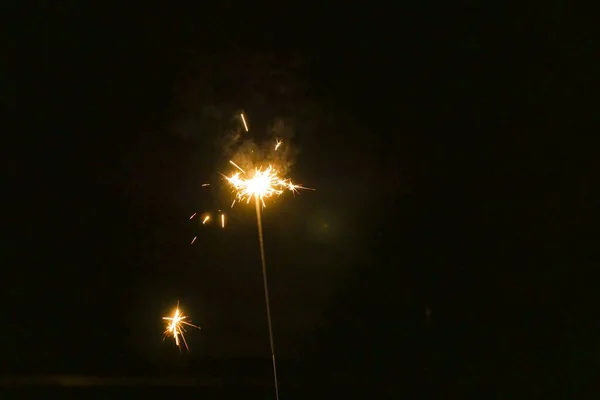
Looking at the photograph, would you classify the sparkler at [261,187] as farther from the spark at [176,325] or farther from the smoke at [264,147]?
the spark at [176,325]

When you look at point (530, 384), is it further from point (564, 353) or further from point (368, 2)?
point (368, 2)

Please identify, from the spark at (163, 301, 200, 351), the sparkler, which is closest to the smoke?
the sparkler

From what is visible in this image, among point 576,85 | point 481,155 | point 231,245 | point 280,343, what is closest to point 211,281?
point 231,245

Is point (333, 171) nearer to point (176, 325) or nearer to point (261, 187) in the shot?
point (261, 187)

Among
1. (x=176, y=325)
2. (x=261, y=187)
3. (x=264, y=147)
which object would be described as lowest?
(x=176, y=325)

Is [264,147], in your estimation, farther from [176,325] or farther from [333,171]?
[176,325]

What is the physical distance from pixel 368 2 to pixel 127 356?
3549 millimetres

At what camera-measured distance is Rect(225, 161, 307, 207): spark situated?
13.9 ft

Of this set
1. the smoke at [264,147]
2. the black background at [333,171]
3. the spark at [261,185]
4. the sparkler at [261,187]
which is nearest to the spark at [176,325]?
the black background at [333,171]

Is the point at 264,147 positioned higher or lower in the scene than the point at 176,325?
higher

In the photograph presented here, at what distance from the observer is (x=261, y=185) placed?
13.9 feet

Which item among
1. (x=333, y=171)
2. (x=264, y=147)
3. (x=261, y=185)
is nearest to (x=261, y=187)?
(x=261, y=185)

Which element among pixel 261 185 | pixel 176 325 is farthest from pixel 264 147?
pixel 176 325

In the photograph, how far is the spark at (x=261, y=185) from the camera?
4238 mm
